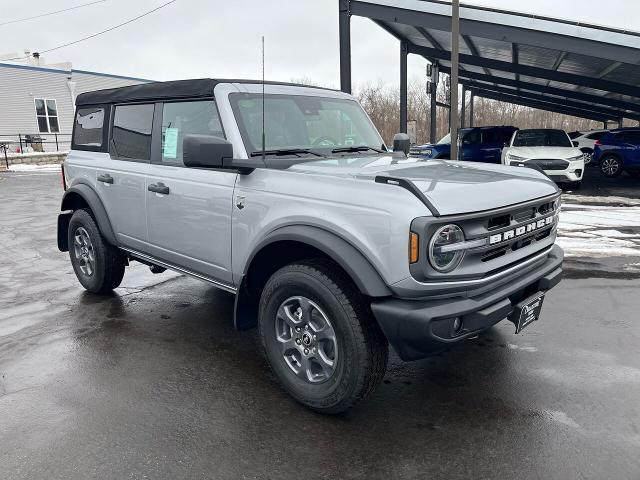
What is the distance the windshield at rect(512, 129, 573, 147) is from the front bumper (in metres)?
12.7

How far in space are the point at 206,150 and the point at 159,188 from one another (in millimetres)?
1134

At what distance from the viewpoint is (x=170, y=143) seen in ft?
13.5

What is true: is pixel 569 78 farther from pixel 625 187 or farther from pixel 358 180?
pixel 358 180

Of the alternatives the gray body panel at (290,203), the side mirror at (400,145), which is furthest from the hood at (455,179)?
the side mirror at (400,145)

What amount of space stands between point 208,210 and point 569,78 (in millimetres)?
19194

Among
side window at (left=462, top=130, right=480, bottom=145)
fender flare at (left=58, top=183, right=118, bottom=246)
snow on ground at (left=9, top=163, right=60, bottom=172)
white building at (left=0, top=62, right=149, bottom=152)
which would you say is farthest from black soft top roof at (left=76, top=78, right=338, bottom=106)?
white building at (left=0, top=62, right=149, bottom=152)

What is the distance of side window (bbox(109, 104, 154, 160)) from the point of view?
4.35m

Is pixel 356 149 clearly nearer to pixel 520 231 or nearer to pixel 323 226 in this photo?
pixel 323 226

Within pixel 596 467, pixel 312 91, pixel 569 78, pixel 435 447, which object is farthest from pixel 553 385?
pixel 569 78

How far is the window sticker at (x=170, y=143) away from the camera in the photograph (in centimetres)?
406

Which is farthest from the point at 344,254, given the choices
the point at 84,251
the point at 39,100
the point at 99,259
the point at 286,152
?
the point at 39,100

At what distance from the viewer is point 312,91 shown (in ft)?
14.2

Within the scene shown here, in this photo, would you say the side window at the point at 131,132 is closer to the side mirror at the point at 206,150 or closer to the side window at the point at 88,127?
the side window at the point at 88,127

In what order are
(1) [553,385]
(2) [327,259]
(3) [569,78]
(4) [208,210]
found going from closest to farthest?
(2) [327,259], (1) [553,385], (4) [208,210], (3) [569,78]
